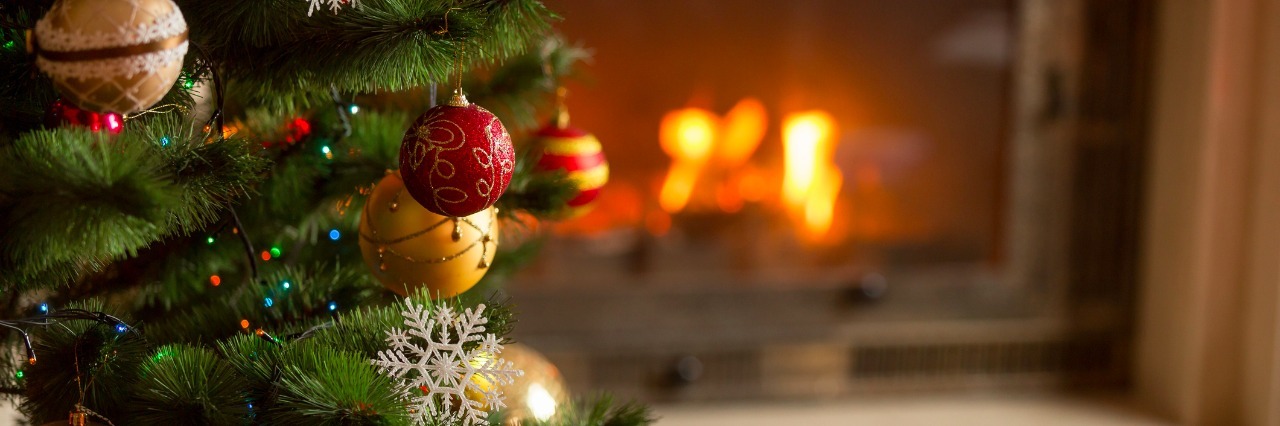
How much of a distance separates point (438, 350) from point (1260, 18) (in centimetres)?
151

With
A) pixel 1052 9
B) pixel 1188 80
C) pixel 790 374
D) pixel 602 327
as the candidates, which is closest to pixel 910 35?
pixel 1052 9

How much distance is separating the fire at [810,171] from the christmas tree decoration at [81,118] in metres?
1.29

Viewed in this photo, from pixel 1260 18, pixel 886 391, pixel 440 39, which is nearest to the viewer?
pixel 440 39

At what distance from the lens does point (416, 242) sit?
603 mm

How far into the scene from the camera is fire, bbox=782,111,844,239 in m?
1.67

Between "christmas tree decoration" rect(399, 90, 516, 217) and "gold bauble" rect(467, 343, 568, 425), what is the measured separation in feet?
0.59

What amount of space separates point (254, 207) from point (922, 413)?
130 cm

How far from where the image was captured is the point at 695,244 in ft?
5.53

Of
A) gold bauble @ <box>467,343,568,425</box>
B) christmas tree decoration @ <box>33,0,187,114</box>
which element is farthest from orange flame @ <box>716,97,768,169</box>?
christmas tree decoration @ <box>33,0,187,114</box>

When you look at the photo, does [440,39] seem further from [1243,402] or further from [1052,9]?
[1243,402]

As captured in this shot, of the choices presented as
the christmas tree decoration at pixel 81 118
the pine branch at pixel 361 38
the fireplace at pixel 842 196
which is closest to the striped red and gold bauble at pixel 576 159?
the pine branch at pixel 361 38

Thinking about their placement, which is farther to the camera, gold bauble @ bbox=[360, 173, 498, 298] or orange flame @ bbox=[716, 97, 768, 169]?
orange flame @ bbox=[716, 97, 768, 169]

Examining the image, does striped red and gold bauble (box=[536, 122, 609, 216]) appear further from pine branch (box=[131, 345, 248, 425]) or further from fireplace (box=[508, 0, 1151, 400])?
fireplace (box=[508, 0, 1151, 400])

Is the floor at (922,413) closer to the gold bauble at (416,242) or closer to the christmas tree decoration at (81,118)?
the gold bauble at (416,242)
